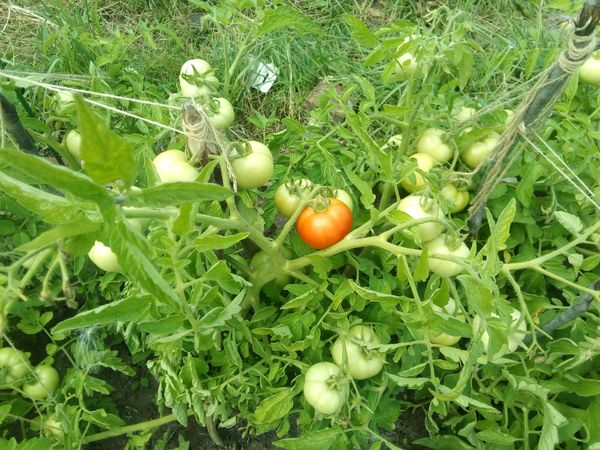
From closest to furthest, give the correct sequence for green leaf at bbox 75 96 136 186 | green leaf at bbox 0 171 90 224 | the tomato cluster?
green leaf at bbox 75 96 136 186 → green leaf at bbox 0 171 90 224 → the tomato cluster

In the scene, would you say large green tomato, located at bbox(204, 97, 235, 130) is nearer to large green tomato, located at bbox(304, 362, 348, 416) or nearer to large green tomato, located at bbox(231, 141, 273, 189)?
large green tomato, located at bbox(231, 141, 273, 189)

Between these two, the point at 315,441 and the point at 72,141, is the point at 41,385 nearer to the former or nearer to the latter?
the point at 72,141

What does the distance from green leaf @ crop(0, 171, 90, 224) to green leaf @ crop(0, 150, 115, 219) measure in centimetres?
8

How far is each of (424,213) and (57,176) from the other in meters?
0.78

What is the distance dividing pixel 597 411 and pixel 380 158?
832 mm

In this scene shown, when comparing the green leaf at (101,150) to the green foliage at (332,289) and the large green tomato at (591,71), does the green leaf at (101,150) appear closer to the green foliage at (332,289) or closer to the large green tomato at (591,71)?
the green foliage at (332,289)

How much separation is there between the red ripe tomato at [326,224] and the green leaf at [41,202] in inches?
22.8

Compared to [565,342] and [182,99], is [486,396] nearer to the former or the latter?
[565,342]

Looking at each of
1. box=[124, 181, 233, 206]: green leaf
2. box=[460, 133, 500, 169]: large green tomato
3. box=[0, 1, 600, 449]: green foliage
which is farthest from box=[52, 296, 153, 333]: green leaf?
box=[460, 133, 500, 169]: large green tomato

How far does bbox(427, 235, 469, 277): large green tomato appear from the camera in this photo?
1053 millimetres

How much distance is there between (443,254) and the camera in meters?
1.04

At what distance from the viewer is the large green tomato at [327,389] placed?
111 cm

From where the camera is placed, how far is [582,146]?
1476 millimetres

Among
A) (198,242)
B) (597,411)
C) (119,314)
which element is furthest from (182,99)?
(597,411)
